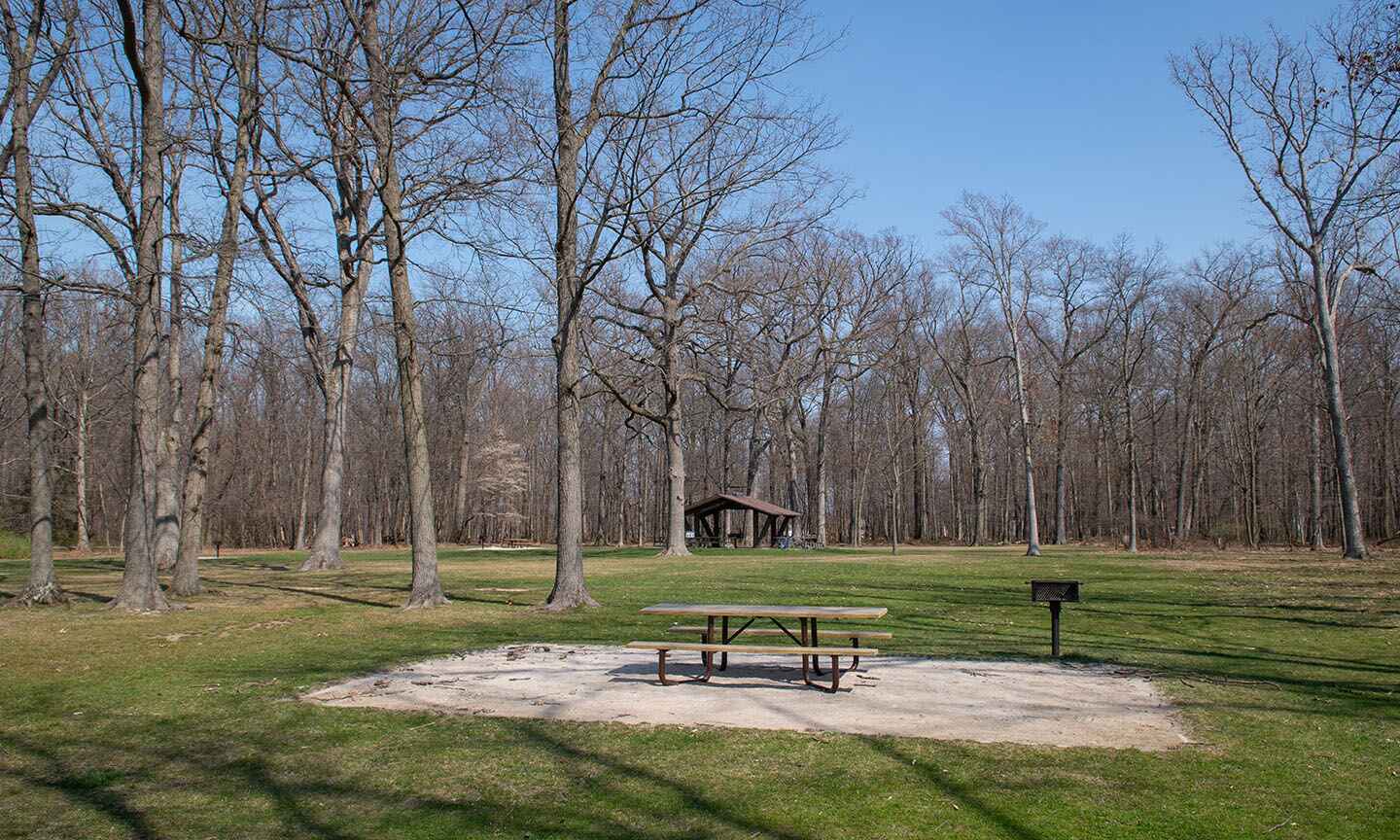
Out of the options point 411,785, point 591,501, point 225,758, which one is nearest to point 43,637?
point 225,758

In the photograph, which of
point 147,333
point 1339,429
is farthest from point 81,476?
point 1339,429

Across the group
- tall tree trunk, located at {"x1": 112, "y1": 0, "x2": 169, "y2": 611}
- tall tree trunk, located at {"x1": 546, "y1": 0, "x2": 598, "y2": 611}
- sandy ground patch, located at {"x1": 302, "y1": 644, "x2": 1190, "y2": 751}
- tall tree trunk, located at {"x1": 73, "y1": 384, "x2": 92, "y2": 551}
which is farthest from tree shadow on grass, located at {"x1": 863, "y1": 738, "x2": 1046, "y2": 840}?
tall tree trunk, located at {"x1": 73, "y1": 384, "x2": 92, "y2": 551}

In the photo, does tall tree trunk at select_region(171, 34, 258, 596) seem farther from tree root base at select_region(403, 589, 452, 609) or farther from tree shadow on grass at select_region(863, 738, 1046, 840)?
tree shadow on grass at select_region(863, 738, 1046, 840)

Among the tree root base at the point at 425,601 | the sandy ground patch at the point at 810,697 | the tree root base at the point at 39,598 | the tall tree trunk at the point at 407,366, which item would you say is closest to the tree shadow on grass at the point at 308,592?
the tree root base at the point at 425,601

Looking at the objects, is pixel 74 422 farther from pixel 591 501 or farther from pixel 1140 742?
pixel 1140 742

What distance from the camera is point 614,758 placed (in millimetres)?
6023

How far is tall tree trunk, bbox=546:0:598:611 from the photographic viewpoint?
50.3 feet

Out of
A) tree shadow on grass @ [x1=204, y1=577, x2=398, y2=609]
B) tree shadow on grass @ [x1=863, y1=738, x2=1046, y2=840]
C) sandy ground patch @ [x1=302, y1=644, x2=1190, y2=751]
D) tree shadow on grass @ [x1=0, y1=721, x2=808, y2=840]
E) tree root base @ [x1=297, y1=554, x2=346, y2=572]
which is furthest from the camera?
tree root base @ [x1=297, y1=554, x2=346, y2=572]

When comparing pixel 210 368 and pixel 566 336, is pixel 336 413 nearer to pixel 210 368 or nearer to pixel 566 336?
pixel 210 368

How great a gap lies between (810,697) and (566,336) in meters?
9.05

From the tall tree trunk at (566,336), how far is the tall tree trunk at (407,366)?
6.65 feet

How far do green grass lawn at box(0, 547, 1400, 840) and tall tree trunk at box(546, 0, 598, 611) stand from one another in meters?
2.86

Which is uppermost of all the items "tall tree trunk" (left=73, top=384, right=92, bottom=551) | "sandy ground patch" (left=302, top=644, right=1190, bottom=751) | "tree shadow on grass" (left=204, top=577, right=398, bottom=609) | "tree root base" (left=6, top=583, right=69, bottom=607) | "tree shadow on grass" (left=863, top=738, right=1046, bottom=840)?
"tall tree trunk" (left=73, top=384, right=92, bottom=551)

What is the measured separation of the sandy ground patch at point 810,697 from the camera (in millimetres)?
6820
